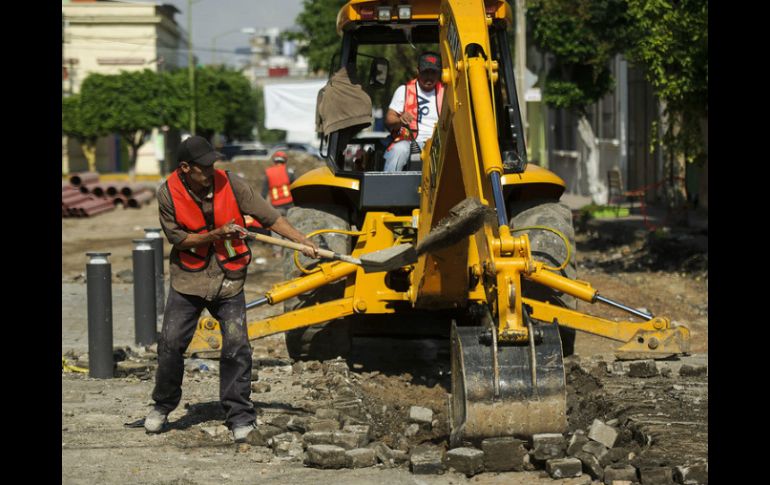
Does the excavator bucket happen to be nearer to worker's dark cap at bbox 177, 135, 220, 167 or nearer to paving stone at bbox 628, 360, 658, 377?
worker's dark cap at bbox 177, 135, 220, 167

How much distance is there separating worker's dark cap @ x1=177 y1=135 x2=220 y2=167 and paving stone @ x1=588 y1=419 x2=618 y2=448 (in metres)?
2.81

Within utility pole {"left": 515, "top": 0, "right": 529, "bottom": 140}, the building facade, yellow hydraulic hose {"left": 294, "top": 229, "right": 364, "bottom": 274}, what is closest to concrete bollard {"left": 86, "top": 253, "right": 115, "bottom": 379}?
yellow hydraulic hose {"left": 294, "top": 229, "right": 364, "bottom": 274}

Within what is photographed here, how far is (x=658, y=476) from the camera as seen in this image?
239 inches

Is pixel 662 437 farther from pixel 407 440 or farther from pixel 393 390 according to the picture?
pixel 393 390

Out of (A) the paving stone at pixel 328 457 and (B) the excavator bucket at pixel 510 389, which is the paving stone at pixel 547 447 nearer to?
(B) the excavator bucket at pixel 510 389

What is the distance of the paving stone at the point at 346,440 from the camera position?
6.92 meters

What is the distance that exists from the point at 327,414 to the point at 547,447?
1714mm

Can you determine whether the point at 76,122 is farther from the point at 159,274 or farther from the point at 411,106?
the point at 411,106

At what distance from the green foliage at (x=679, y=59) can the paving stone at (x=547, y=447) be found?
362 inches

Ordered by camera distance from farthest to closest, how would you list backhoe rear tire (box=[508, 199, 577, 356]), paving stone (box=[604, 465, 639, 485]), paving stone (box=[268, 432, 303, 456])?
backhoe rear tire (box=[508, 199, 577, 356]) → paving stone (box=[268, 432, 303, 456]) → paving stone (box=[604, 465, 639, 485])

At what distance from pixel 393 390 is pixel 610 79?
66.2 feet

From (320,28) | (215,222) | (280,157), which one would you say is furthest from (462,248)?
(320,28)

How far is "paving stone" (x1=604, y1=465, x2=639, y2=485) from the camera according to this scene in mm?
6140

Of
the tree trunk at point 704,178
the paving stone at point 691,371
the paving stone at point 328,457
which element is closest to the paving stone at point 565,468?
the paving stone at point 328,457
